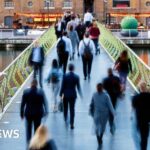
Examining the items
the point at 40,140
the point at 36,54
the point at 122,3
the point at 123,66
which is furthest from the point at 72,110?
the point at 122,3

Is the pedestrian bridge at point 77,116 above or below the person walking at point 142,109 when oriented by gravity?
below

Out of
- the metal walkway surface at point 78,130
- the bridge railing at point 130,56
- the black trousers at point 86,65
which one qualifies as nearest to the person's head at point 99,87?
the metal walkway surface at point 78,130

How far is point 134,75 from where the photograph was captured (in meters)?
Result: 30.0

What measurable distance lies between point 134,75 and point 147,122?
1354 cm

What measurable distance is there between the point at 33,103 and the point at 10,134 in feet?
9.05

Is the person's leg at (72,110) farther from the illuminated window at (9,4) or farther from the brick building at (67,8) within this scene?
the illuminated window at (9,4)

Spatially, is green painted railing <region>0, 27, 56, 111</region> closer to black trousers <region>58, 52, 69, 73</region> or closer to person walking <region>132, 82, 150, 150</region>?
black trousers <region>58, 52, 69, 73</region>

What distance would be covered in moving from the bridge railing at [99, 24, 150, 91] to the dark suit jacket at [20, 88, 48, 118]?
7633 millimetres

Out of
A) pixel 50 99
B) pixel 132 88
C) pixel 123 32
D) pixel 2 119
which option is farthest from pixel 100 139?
pixel 123 32

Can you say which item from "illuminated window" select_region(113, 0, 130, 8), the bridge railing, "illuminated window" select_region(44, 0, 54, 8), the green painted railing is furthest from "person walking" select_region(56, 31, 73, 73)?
"illuminated window" select_region(44, 0, 54, 8)

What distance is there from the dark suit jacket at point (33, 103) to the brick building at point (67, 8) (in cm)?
6192

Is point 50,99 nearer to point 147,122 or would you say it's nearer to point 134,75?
point 134,75

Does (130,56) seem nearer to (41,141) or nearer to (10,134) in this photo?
(10,134)

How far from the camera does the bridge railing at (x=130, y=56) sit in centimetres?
2643
